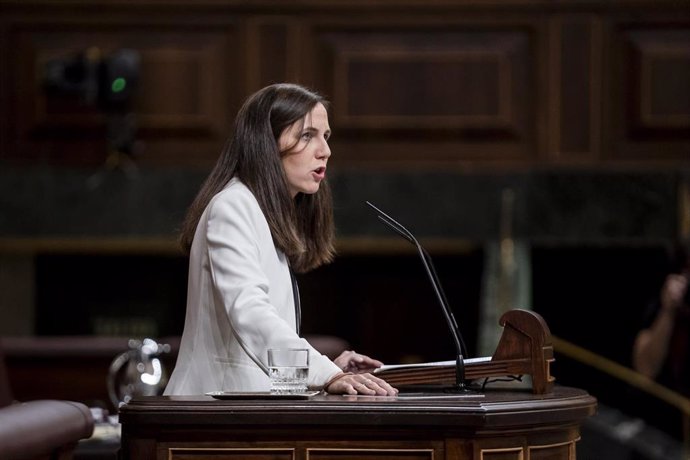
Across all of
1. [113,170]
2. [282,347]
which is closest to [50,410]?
[282,347]

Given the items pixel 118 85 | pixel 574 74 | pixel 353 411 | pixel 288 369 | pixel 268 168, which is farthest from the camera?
pixel 574 74

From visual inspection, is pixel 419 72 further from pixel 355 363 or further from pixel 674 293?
pixel 355 363

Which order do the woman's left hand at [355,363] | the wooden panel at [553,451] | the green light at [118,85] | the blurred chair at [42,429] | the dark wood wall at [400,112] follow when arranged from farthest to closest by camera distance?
the dark wood wall at [400,112], the green light at [118,85], the woman's left hand at [355,363], the blurred chair at [42,429], the wooden panel at [553,451]

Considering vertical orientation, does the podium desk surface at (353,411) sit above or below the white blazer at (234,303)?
below

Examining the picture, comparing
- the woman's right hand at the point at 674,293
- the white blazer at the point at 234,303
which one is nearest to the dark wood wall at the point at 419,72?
the woman's right hand at the point at 674,293

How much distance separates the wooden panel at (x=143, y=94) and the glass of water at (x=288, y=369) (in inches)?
153

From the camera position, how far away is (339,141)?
6141mm

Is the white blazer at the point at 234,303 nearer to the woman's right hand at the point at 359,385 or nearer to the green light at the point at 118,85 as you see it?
the woman's right hand at the point at 359,385

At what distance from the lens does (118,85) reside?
5910 millimetres

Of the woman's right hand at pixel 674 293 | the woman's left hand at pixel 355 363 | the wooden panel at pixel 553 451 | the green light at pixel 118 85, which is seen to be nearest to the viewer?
the wooden panel at pixel 553 451

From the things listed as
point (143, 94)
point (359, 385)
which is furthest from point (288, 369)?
point (143, 94)

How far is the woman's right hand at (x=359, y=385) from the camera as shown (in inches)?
93.0

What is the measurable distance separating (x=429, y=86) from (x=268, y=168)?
3.57m

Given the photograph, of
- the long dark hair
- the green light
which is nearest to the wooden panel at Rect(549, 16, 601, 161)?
the green light
